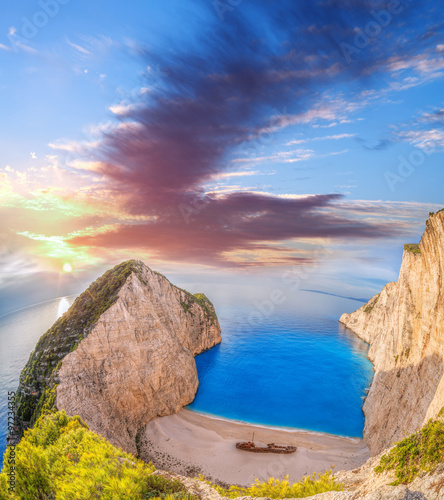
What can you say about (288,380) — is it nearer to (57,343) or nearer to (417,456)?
Result: (57,343)

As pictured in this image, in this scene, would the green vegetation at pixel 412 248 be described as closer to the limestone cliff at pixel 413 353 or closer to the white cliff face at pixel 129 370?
the limestone cliff at pixel 413 353

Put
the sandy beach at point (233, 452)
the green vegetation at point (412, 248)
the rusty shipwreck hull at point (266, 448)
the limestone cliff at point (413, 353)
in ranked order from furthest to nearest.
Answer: the rusty shipwreck hull at point (266, 448)
the green vegetation at point (412, 248)
the sandy beach at point (233, 452)
the limestone cliff at point (413, 353)

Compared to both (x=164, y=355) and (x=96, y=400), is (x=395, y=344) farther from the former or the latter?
(x=96, y=400)

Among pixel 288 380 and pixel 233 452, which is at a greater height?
pixel 233 452

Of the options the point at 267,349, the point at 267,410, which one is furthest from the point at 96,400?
the point at 267,349

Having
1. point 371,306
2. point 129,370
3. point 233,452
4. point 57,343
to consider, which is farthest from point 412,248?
point 371,306

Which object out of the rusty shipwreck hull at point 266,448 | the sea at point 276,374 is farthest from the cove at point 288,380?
the rusty shipwreck hull at point 266,448

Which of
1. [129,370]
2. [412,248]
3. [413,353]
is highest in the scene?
[412,248]
